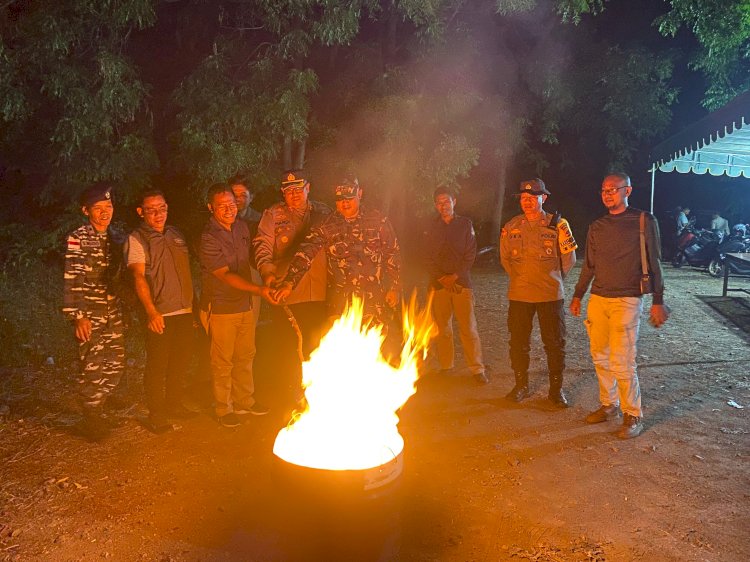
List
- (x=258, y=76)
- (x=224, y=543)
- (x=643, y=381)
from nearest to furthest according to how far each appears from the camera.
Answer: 1. (x=224, y=543)
2. (x=643, y=381)
3. (x=258, y=76)

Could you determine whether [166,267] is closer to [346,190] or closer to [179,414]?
[179,414]

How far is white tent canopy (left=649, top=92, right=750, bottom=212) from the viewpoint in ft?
28.5

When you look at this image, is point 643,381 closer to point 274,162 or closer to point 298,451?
point 298,451

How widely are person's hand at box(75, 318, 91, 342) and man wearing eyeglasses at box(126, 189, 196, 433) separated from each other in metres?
0.43

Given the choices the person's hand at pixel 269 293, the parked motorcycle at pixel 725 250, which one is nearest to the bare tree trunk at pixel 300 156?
the person's hand at pixel 269 293

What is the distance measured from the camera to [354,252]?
5.35 metres

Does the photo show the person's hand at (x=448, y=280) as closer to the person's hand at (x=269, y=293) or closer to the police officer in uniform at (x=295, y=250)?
the police officer in uniform at (x=295, y=250)

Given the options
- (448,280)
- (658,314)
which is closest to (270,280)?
(448,280)

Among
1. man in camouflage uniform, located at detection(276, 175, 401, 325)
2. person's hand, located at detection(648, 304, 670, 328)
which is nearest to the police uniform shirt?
person's hand, located at detection(648, 304, 670, 328)

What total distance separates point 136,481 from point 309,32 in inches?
398

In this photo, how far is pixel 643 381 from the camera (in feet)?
22.5

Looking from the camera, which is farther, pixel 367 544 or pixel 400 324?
pixel 400 324

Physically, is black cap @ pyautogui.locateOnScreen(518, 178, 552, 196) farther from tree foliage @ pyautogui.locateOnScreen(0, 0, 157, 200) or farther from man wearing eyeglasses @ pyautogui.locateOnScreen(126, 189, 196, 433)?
tree foliage @ pyautogui.locateOnScreen(0, 0, 157, 200)

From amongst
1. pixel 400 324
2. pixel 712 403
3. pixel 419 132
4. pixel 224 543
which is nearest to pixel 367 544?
pixel 224 543
